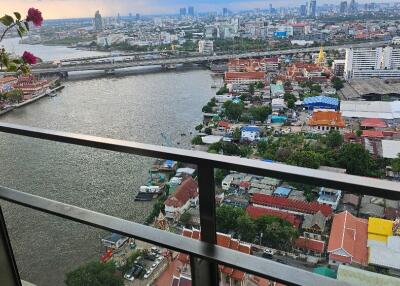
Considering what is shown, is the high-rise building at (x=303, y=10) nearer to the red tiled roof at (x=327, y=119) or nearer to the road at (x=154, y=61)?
the road at (x=154, y=61)

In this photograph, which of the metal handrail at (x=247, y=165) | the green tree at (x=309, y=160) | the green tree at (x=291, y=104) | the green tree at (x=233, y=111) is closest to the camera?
the metal handrail at (x=247, y=165)

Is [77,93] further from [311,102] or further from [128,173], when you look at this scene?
[128,173]

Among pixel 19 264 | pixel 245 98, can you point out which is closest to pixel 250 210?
pixel 19 264

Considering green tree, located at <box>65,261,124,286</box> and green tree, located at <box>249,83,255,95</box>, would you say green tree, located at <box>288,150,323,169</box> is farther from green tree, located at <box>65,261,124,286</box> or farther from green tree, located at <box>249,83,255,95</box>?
green tree, located at <box>249,83,255,95</box>

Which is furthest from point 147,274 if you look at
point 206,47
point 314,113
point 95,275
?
point 206,47

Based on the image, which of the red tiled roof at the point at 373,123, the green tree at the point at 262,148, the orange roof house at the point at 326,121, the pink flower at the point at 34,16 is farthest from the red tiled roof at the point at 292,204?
the red tiled roof at the point at 373,123

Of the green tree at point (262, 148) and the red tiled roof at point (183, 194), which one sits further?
the green tree at point (262, 148)
